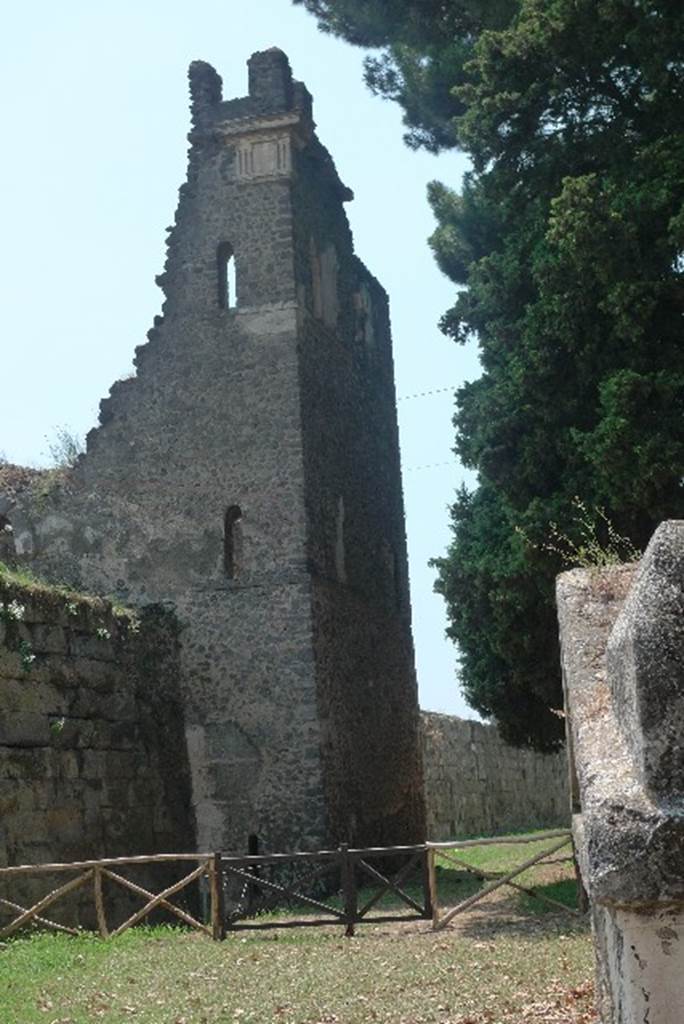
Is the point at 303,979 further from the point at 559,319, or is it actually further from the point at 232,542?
the point at 232,542

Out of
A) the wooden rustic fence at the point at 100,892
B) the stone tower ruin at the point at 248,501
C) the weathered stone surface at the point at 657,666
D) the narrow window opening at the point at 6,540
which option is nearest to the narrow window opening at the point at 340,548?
the stone tower ruin at the point at 248,501

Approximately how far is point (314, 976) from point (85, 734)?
628cm

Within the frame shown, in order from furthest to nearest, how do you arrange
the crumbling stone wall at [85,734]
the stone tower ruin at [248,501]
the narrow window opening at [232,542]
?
1. the narrow window opening at [232,542]
2. the stone tower ruin at [248,501]
3. the crumbling stone wall at [85,734]

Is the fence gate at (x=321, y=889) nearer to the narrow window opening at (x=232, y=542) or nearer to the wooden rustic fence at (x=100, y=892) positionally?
the wooden rustic fence at (x=100, y=892)

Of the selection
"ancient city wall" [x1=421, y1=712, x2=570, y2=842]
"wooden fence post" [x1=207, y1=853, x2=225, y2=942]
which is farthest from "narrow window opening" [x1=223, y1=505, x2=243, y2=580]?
"ancient city wall" [x1=421, y1=712, x2=570, y2=842]

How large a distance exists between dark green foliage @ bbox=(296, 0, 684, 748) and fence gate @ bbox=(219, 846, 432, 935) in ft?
9.01

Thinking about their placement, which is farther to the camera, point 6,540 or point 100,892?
point 6,540

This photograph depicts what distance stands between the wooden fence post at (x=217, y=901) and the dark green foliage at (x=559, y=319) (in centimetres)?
434

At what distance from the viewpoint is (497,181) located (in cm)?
1522

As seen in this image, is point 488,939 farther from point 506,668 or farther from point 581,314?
point 581,314

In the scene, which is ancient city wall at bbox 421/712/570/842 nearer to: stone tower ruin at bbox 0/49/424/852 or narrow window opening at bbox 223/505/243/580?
stone tower ruin at bbox 0/49/424/852

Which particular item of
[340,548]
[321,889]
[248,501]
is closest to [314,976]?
[321,889]

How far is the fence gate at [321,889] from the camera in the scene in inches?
469

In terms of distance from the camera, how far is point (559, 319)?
14.0m
